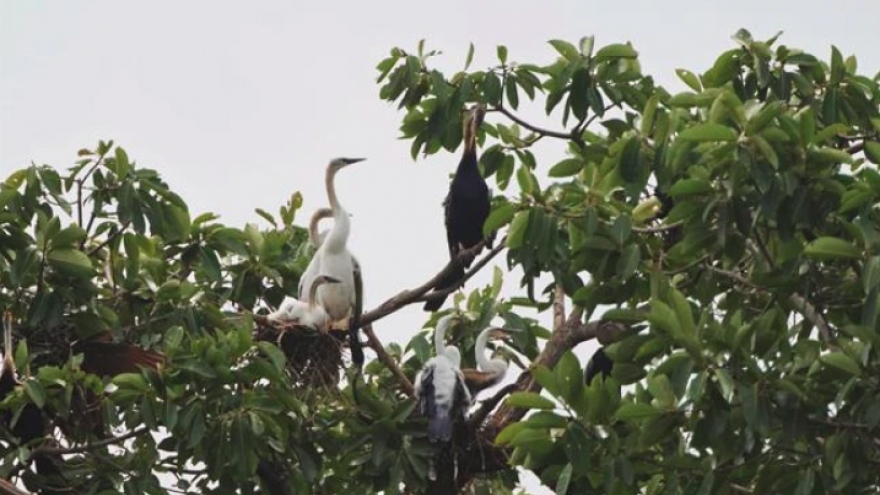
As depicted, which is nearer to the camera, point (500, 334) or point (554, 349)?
point (554, 349)

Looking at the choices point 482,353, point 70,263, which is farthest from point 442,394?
point 70,263

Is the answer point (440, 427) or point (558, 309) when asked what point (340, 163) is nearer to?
point (558, 309)

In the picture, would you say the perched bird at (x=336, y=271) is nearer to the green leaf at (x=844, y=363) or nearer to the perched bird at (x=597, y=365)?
the perched bird at (x=597, y=365)

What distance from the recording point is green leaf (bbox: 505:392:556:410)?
6062 millimetres

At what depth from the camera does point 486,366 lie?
879 centimetres

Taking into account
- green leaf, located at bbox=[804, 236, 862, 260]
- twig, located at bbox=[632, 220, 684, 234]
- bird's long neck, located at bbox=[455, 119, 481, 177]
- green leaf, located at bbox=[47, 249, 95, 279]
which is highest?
bird's long neck, located at bbox=[455, 119, 481, 177]

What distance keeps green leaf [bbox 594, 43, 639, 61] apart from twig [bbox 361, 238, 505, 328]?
79cm

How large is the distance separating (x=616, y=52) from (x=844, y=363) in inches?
80.0

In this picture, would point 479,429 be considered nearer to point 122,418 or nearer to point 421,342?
point 421,342

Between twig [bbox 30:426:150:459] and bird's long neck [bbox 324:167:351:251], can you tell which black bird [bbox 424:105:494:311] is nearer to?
bird's long neck [bbox 324:167:351:251]

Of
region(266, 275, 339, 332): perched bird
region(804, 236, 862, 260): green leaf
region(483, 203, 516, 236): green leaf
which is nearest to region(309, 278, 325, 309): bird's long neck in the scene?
region(266, 275, 339, 332): perched bird

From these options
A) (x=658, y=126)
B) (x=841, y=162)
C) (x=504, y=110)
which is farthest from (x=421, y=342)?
(x=841, y=162)

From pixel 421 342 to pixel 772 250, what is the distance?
2590 mm

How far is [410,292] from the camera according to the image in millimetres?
7938
